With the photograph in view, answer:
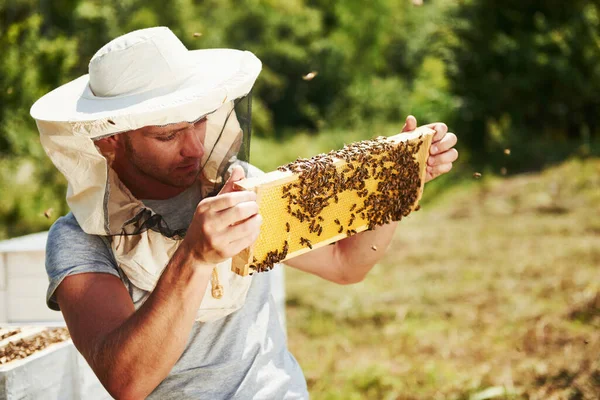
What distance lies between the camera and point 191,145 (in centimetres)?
183

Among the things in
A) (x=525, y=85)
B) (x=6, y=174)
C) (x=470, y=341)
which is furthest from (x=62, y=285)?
(x=525, y=85)

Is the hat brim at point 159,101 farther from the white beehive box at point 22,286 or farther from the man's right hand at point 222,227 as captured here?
the white beehive box at point 22,286

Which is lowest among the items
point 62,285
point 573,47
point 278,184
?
point 573,47

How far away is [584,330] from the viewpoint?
4.69m

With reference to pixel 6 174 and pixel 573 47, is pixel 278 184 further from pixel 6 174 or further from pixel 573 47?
pixel 573 47

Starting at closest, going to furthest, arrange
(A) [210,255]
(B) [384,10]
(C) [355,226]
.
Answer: (A) [210,255]
(C) [355,226]
(B) [384,10]

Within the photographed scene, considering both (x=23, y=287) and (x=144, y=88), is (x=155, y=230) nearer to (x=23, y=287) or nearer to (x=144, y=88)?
(x=144, y=88)

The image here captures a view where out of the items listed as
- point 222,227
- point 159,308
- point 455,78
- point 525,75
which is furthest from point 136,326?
point 455,78

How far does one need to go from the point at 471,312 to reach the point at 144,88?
4.25 m

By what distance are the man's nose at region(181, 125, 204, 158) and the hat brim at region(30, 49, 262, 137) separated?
0.07 meters

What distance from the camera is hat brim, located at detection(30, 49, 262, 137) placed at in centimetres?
167

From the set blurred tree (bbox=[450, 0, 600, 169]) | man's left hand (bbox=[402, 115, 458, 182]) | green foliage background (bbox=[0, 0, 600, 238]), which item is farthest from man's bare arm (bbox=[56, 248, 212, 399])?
blurred tree (bbox=[450, 0, 600, 169])

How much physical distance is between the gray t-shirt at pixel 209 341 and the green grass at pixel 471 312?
2256mm

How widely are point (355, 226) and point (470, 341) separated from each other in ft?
10.4
